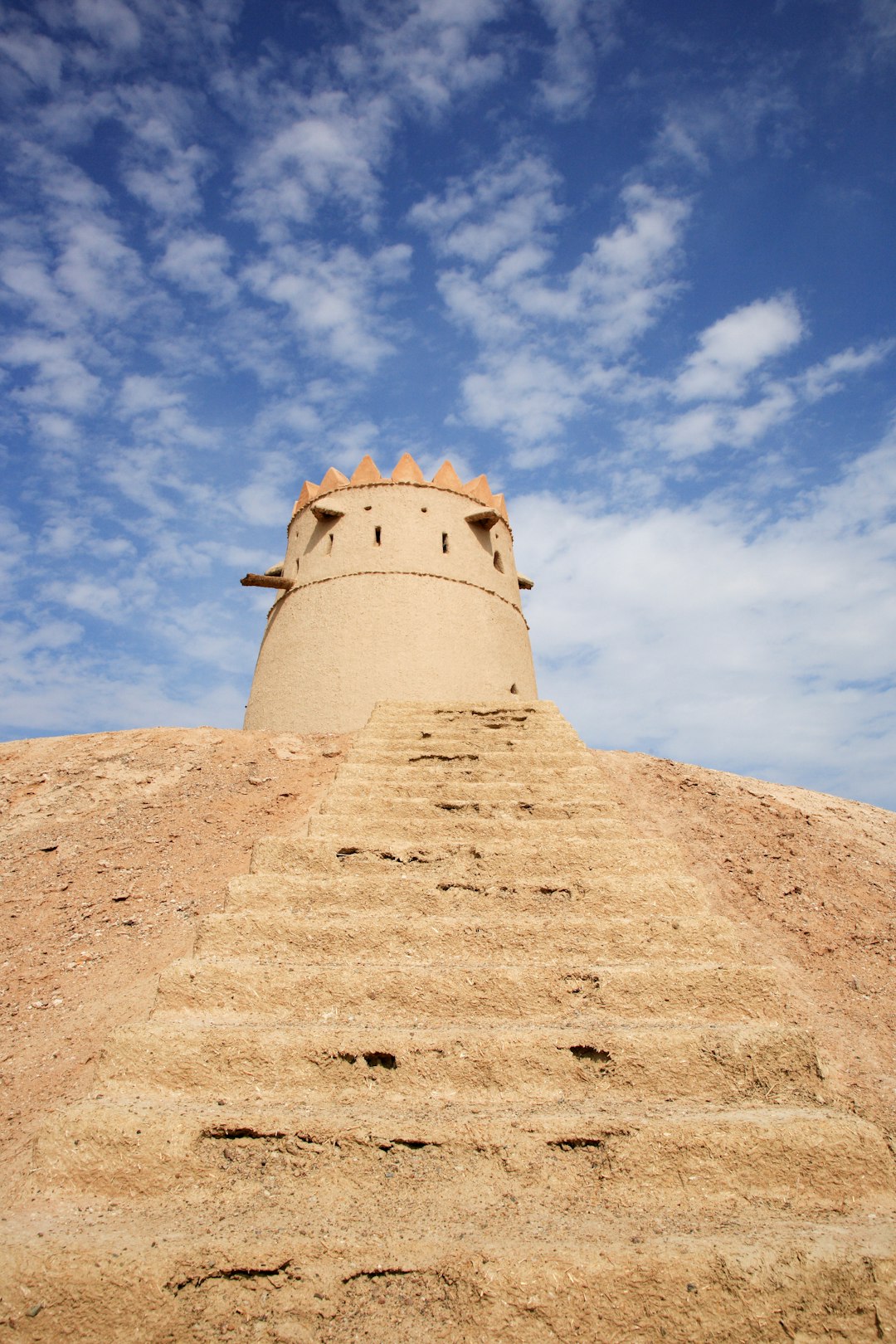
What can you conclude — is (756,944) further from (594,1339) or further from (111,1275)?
(111,1275)

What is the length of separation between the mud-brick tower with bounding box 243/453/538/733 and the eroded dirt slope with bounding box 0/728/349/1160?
376 centimetres

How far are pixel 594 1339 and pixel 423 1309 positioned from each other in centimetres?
58

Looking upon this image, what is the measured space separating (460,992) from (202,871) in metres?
3.08

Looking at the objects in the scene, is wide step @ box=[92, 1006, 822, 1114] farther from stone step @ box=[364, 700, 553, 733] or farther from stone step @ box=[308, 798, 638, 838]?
stone step @ box=[364, 700, 553, 733]

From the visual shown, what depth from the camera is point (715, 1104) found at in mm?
3199

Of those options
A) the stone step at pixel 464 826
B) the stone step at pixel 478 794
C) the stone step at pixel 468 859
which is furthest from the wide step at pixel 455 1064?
the stone step at pixel 478 794

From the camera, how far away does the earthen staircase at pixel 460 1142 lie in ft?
7.59

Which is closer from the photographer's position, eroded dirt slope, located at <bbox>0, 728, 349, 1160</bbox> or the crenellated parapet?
eroded dirt slope, located at <bbox>0, 728, 349, 1160</bbox>

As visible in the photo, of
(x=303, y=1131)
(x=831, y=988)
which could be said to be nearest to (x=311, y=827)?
(x=303, y=1131)

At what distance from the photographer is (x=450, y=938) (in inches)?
163

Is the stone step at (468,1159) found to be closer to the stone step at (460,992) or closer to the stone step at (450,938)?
the stone step at (460,992)

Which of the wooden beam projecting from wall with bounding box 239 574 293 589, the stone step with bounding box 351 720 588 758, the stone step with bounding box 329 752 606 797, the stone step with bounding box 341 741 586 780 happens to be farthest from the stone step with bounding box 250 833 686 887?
the wooden beam projecting from wall with bounding box 239 574 293 589

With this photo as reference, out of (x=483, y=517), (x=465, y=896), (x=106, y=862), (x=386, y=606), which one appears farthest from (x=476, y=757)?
(x=483, y=517)

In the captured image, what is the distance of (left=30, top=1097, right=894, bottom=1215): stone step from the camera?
276 centimetres
